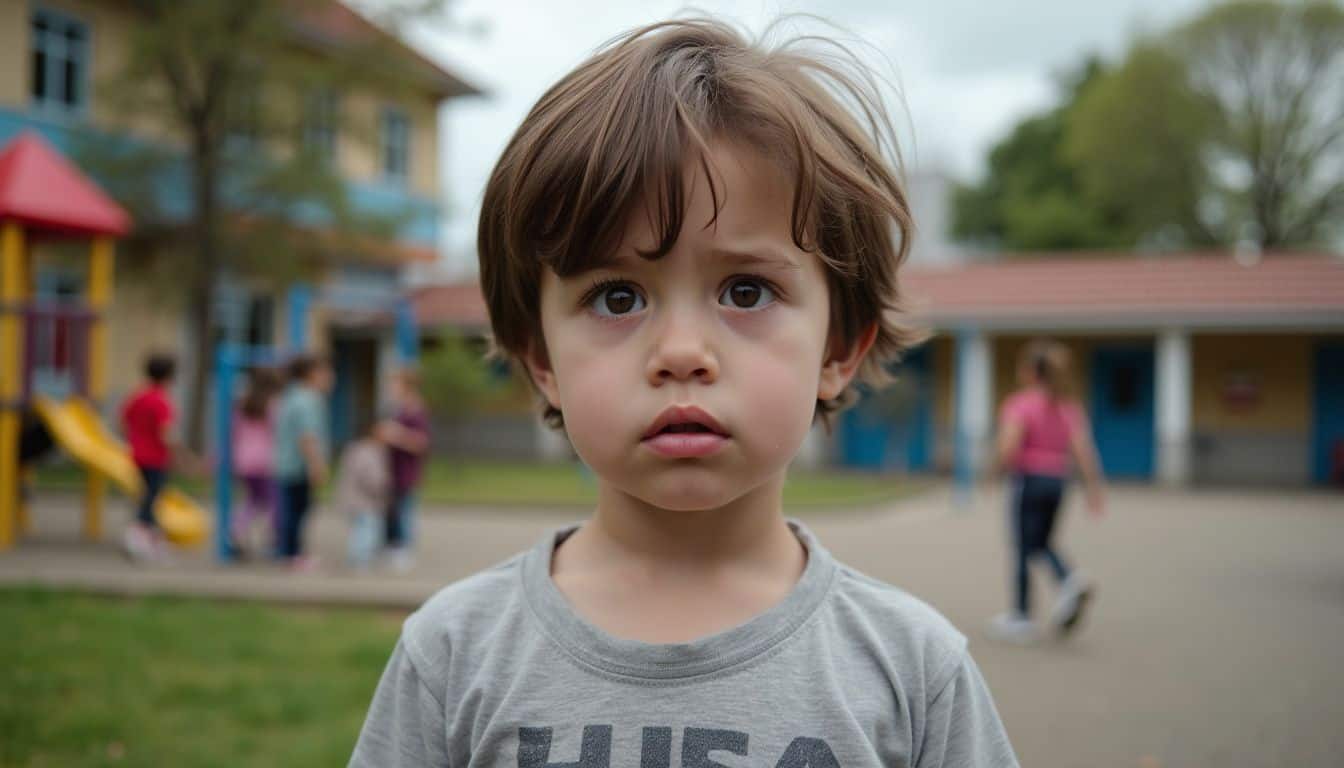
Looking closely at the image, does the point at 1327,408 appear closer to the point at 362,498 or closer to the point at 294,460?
the point at 362,498

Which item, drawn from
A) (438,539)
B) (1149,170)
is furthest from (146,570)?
(1149,170)

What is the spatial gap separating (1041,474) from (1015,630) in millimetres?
984

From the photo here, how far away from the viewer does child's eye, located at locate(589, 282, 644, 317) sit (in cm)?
141

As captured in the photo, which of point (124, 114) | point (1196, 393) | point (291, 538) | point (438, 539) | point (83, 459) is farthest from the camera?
point (1196, 393)

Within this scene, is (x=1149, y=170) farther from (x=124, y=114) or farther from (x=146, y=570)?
(x=146, y=570)

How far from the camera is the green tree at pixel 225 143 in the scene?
17969 mm

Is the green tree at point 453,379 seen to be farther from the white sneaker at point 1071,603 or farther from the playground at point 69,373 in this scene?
the white sneaker at point 1071,603

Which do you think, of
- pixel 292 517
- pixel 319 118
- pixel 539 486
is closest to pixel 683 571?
pixel 292 517

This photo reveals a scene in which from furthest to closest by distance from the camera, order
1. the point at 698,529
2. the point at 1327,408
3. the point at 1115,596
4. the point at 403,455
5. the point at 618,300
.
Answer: the point at 1327,408, the point at 403,455, the point at 1115,596, the point at 698,529, the point at 618,300

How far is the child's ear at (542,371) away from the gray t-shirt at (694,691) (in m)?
0.26

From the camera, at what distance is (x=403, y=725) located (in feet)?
5.03

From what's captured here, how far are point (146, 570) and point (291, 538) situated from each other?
112 centimetres

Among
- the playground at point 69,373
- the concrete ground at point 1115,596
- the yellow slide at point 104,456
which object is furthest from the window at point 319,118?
the yellow slide at point 104,456

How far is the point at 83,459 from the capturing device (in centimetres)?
1001
